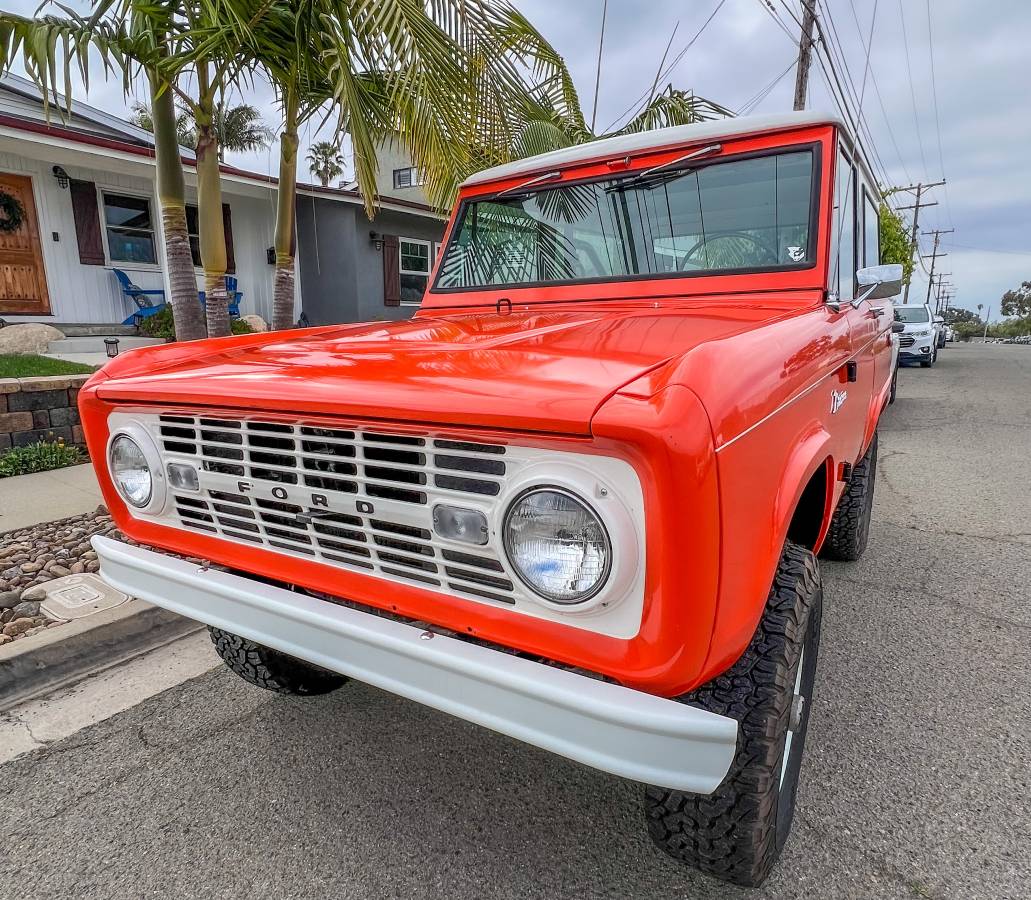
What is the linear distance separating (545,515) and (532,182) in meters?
2.09

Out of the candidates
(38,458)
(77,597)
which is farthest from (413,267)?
(77,597)

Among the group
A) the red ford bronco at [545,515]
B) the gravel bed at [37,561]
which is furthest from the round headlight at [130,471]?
the gravel bed at [37,561]

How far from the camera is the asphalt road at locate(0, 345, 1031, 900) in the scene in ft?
5.55

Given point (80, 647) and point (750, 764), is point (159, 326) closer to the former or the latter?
point (80, 647)

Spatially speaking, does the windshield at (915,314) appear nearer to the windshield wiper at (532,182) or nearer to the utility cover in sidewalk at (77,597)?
the windshield wiper at (532,182)

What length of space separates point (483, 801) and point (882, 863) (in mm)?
1058

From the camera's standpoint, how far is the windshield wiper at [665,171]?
98.5 inches

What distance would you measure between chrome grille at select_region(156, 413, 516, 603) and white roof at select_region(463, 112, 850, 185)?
181cm

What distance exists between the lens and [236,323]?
10445mm

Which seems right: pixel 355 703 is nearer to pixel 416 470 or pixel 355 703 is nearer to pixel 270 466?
pixel 270 466

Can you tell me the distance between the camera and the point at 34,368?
608 centimetres

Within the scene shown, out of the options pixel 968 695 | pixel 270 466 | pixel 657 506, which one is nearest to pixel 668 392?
pixel 657 506

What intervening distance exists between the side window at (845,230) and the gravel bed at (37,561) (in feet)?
10.5

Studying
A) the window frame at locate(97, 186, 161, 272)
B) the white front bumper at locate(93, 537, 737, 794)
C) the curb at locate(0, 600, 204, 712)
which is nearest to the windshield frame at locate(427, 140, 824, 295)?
the white front bumper at locate(93, 537, 737, 794)
